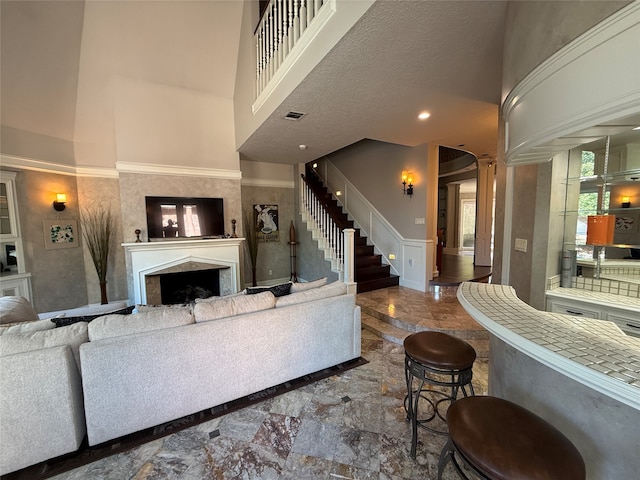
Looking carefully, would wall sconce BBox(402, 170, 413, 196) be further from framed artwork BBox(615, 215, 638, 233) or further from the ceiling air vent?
framed artwork BBox(615, 215, 638, 233)

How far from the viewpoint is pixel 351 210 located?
255 inches

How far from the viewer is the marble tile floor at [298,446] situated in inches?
64.2

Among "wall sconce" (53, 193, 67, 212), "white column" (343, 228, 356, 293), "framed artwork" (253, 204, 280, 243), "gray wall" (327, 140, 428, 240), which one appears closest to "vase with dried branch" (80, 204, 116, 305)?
"wall sconce" (53, 193, 67, 212)

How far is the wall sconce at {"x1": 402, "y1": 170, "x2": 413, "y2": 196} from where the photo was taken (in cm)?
505

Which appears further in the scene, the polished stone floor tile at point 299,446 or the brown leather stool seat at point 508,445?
the polished stone floor tile at point 299,446

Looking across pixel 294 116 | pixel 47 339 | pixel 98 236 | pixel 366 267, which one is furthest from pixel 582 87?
pixel 98 236

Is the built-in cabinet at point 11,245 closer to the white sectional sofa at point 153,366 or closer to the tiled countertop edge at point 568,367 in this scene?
the white sectional sofa at point 153,366

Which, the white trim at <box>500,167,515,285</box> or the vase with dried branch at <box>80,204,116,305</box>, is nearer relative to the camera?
the white trim at <box>500,167,515,285</box>

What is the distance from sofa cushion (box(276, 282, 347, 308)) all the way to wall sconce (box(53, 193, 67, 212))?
4.43m

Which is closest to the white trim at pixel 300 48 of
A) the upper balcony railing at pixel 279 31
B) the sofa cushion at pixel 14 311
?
the upper balcony railing at pixel 279 31

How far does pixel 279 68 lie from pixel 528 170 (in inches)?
109

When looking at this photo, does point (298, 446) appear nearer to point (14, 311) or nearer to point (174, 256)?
point (14, 311)

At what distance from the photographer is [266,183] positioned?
6027mm

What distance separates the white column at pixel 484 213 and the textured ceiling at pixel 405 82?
2546mm
